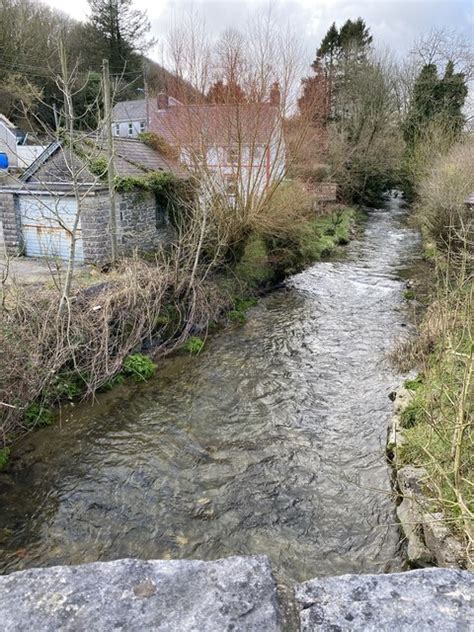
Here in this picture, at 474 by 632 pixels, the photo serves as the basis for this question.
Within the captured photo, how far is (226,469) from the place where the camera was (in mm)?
6574

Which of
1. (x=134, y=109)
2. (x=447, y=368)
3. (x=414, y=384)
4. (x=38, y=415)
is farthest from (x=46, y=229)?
(x=134, y=109)

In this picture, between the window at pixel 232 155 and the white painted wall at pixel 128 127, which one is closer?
the window at pixel 232 155

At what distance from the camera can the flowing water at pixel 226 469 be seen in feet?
17.5

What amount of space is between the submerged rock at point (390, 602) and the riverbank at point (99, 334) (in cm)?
540

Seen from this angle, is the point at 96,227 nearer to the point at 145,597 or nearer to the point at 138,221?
the point at 138,221

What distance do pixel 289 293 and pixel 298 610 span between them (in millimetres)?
13892

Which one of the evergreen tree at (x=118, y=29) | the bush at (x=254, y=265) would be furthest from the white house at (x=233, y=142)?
the evergreen tree at (x=118, y=29)

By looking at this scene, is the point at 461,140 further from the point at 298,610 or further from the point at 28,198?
the point at 298,610

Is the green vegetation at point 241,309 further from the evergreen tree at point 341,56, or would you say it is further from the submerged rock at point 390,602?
the evergreen tree at point 341,56

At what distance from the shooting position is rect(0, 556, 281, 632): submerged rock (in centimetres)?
99

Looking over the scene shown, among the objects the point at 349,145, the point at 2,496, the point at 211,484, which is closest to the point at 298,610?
the point at 211,484

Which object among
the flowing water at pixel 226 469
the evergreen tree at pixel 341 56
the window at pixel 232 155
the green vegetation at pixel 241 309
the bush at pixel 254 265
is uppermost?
the evergreen tree at pixel 341 56

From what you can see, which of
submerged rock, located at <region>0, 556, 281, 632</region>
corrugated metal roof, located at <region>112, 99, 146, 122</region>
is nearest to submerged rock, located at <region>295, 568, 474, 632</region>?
submerged rock, located at <region>0, 556, 281, 632</region>

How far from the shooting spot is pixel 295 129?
1358cm
